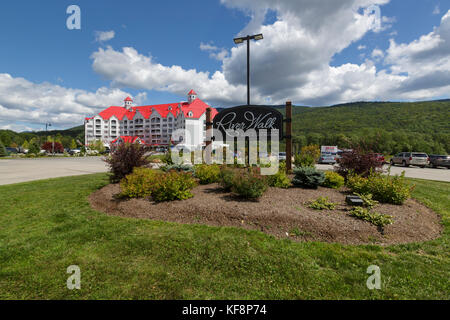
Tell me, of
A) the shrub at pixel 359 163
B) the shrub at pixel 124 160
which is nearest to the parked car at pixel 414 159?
the shrub at pixel 359 163

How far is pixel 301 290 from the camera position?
2.52 meters

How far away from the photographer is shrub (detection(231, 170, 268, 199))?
5.57 m

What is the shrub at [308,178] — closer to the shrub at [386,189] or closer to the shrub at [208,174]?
the shrub at [386,189]

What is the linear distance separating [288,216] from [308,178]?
3.00 m

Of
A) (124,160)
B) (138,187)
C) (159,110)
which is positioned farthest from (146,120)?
(138,187)

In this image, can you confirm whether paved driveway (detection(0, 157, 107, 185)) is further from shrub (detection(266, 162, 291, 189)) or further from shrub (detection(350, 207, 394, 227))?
shrub (detection(350, 207, 394, 227))

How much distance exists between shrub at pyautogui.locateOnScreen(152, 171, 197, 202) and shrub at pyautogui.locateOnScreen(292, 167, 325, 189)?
3.93 meters

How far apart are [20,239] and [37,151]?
2155 inches

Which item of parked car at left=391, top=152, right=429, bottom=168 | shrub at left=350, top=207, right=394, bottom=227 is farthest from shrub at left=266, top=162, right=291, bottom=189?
parked car at left=391, top=152, right=429, bottom=168

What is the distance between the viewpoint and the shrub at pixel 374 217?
4.23 metres

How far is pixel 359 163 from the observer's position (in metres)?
7.66

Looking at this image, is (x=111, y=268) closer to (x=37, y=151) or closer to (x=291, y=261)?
(x=291, y=261)

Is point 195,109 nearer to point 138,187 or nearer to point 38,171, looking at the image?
point 38,171

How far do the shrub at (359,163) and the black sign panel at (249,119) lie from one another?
2817 millimetres
